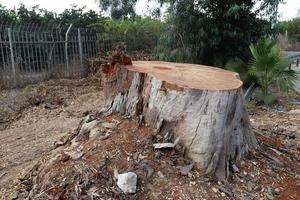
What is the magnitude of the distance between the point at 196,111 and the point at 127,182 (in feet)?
2.55

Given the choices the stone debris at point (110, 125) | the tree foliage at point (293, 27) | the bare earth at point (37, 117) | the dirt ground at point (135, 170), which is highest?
the tree foliage at point (293, 27)

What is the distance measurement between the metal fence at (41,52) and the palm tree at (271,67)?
4.86 meters

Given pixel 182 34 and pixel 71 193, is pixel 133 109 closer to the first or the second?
pixel 71 193

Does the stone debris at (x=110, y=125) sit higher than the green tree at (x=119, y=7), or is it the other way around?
the green tree at (x=119, y=7)

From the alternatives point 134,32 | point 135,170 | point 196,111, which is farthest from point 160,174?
point 134,32

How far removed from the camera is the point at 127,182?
2539 mm

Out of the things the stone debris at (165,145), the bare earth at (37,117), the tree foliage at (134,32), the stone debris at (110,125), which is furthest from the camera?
the tree foliage at (134,32)

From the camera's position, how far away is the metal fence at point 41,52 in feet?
25.1

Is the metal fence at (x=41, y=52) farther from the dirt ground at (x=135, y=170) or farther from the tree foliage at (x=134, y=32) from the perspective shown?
the dirt ground at (x=135, y=170)

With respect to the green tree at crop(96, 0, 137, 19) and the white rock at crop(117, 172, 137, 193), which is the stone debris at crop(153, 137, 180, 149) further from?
the green tree at crop(96, 0, 137, 19)

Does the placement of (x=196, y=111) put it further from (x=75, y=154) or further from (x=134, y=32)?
(x=134, y=32)

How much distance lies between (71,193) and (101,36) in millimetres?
8020

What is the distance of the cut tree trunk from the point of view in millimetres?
2756

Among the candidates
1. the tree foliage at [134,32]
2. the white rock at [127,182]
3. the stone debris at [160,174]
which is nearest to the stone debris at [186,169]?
the stone debris at [160,174]
